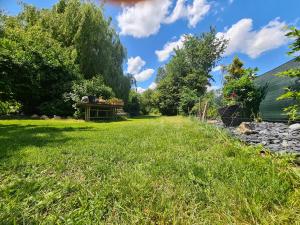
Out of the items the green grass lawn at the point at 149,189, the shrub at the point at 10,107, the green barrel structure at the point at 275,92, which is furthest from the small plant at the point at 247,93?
the shrub at the point at 10,107

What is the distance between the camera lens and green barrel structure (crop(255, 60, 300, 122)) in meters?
5.95

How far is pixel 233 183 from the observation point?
5.62ft

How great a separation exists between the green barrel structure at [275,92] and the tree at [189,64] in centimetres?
1785

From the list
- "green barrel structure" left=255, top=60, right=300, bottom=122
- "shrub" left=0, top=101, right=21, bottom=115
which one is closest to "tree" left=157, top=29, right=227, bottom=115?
"shrub" left=0, top=101, right=21, bottom=115

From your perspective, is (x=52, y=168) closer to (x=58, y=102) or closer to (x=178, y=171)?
(x=178, y=171)

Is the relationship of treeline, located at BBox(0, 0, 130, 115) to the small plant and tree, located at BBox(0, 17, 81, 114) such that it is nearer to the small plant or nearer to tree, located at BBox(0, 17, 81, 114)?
tree, located at BBox(0, 17, 81, 114)

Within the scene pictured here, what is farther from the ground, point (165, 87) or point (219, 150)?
point (165, 87)

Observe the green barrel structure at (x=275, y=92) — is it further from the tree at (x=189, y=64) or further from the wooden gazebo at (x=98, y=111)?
the tree at (x=189, y=64)

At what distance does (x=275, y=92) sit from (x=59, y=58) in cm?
1244

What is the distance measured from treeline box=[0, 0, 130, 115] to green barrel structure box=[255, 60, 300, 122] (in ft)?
29.0

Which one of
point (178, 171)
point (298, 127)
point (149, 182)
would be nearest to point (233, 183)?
point (178, 171)

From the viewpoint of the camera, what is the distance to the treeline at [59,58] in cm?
1142

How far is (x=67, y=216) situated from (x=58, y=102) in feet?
38.5

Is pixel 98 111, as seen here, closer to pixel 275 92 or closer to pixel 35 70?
pixel 35 70
